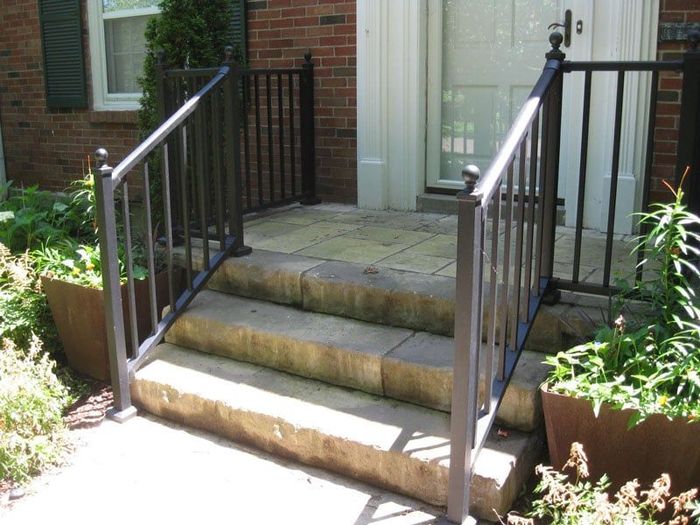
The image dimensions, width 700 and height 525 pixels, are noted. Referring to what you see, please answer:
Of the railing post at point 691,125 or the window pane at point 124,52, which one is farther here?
the window pane at point 124,52

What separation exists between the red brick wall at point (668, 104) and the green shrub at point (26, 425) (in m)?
2.98

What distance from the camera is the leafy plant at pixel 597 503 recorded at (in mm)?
1955

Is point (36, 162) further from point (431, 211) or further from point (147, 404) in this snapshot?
point (147, 404)

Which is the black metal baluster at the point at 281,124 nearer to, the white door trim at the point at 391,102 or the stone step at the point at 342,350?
the white door trim at the point at 391,102

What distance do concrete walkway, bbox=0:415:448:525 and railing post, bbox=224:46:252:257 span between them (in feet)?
3.65

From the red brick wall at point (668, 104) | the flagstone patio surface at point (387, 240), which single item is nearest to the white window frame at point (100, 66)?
the flagstone patio surface at point (387, 240)

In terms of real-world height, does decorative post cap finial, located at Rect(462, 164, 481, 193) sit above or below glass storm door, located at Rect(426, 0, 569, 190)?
below

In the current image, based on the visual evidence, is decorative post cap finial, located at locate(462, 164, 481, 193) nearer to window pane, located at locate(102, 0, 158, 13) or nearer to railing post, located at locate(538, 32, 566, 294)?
railing post, located at locate(538, 32, 566, 294)

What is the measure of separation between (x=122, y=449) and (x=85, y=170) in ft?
14.2

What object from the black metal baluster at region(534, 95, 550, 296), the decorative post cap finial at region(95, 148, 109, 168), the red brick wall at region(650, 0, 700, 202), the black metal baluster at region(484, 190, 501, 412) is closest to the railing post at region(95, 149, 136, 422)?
the decorative post cap finial at region(95, 148, 109, 168)

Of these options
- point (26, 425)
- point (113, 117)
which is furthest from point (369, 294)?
point (113, 117)

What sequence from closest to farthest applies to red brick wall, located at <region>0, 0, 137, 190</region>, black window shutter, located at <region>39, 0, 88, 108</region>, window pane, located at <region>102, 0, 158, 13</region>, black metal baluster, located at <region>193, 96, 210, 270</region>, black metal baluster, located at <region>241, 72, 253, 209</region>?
black metal baluster, located at <region>193, 96, 210, 270</region> → black metal baluster, located at <region>241, 72, 253, 209</region> → window pane, located at <region>102, 0, 158, 13</region> → black window shutter, located at <region>39, 0, 88, 108</region> → red brick wall, located at <region>0, 0, 137, 190</region>

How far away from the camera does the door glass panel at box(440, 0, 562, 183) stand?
4.20 metres

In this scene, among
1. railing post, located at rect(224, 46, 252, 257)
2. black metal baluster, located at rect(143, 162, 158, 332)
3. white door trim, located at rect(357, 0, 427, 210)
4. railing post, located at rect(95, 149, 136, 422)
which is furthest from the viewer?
white door trim, located at rect(357, 0, 427, 210)
